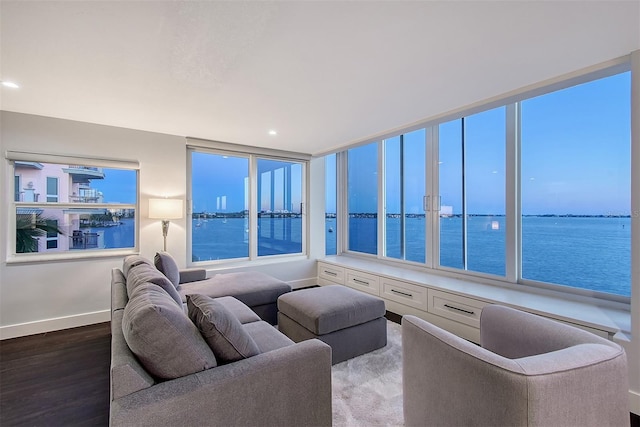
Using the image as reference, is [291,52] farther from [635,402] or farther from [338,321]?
[635,402]

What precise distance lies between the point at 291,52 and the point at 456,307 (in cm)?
272

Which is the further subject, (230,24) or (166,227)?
(166,227)

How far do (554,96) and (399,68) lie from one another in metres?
1.85

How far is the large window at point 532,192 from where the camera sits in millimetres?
2434

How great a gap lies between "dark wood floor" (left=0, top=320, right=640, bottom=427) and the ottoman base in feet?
4.55

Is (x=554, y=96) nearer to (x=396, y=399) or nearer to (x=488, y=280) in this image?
(x=488, y=280)

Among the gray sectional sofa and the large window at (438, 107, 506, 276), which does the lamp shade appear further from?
the large window at (438, 107, 506, 276)

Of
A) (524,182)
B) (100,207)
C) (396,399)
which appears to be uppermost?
(524,182)

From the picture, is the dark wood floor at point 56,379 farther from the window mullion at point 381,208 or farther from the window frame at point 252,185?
the window mullion at point 381,208

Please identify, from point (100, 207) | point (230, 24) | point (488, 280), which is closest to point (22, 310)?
point (100, 207)

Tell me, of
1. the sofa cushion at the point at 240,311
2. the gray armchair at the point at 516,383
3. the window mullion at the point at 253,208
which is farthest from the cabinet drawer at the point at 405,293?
the window mullion at the point at 253,208

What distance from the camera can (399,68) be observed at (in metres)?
2.03

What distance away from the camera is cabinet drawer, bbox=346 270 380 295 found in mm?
3789

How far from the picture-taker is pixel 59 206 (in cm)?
317
